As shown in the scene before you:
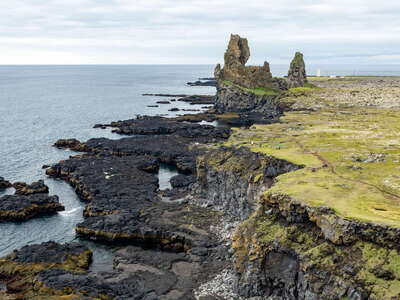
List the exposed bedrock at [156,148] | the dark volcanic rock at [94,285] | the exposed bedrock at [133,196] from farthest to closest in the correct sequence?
the exposed bedrock at [156,148]
the exposed bedrock at [133,196]
the dark volcanic rock at [94,285]

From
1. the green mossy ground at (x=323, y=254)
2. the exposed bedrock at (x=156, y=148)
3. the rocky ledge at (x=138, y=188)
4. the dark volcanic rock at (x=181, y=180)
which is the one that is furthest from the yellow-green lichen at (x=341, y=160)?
the exposed bedrock at (x=156, y=148)

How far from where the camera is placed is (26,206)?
2923 inches

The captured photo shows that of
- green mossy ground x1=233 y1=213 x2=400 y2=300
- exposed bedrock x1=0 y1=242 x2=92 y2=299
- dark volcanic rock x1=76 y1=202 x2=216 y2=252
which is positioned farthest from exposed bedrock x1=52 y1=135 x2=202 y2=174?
green mossy ground x1=233 y1=213 x2=400 y2=300

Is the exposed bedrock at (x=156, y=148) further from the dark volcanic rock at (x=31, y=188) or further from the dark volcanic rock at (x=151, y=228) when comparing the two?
the dark volcanic rock at (x=151, y=228)

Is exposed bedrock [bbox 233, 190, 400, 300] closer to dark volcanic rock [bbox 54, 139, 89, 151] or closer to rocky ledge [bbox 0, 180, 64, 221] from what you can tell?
rocky ledge [bbox 0, 180, 64, 221]

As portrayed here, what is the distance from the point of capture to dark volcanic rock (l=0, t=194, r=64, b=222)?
72188mm

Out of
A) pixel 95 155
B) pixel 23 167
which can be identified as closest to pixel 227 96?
pixel 95 155

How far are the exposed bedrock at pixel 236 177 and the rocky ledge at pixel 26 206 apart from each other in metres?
29.6

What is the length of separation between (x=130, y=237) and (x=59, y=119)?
14017 cm

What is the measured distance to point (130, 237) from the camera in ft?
206

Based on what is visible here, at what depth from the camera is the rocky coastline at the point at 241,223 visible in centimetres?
3812

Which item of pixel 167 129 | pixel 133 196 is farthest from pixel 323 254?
pixel 167 129

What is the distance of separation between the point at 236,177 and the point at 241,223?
17038mm

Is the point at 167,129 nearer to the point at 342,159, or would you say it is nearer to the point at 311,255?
the point at 342,159
